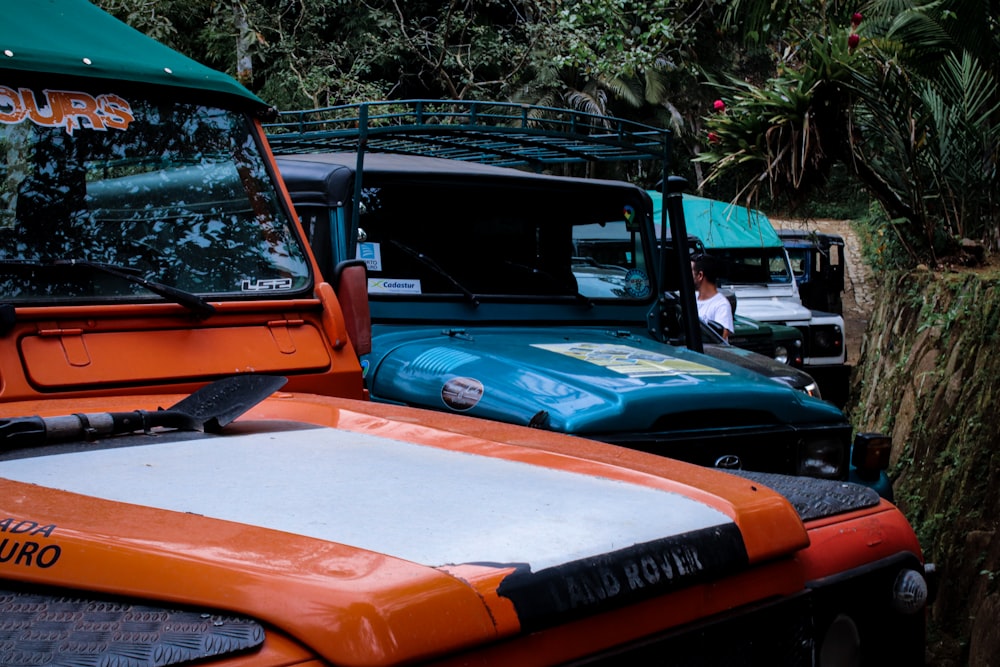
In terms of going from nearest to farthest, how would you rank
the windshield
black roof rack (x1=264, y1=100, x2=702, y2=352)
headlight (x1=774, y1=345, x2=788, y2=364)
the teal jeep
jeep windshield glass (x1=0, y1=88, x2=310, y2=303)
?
jeep windshield glass (x1=0, y1=88, x2=310, y2=303) → the teal jeep → black roof rack (x1=264, y1=100, x2=702, y2=352) → headlight (x1=774, y1=345, x2=788, y2=364) → the windshield

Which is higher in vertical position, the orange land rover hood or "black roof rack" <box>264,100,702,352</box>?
"black roof rack" <box>264,100,702,352</box>

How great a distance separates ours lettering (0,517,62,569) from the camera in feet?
4.81

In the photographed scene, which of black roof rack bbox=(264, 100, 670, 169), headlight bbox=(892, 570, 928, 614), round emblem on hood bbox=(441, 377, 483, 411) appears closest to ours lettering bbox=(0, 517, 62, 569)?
headlight bbox=(892, 570, 928, 614)

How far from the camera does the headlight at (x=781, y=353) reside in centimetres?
1078

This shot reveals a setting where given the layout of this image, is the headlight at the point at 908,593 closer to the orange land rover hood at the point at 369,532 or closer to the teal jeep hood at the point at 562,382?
the orange land rover hood at the point at 369,532

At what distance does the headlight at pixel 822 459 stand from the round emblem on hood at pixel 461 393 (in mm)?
1281

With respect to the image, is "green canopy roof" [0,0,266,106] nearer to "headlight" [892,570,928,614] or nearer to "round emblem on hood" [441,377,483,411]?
"round emblem on hood" [441,377,483,411]

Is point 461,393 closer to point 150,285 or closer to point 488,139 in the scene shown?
point 150,285

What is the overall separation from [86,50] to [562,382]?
190cm

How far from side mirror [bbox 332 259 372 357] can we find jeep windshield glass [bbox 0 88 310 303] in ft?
0.37

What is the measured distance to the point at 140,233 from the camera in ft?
9.11

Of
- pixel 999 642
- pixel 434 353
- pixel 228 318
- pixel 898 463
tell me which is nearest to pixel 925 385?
pixel 898 463

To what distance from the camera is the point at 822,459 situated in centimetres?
421

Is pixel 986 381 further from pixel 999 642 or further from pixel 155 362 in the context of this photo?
pixel 155 362
